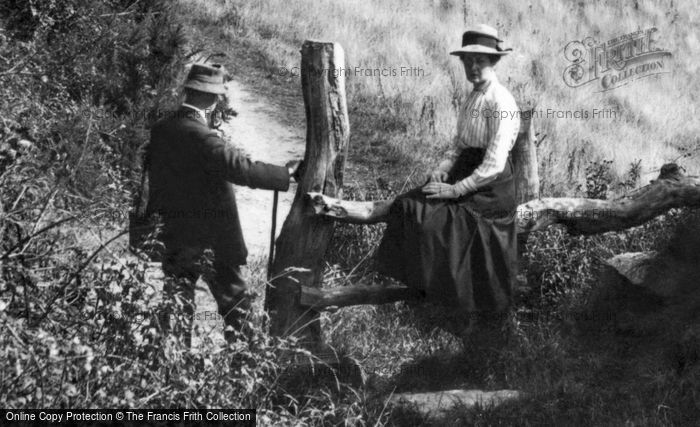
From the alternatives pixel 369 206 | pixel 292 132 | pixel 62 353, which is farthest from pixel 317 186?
pixel 292 132

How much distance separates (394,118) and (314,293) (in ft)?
19.9

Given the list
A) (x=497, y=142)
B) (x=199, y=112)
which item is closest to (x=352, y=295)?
(x=497, y=142)

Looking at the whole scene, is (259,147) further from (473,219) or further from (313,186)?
(473,219)

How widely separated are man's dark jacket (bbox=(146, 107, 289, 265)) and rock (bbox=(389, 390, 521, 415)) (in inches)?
53.8

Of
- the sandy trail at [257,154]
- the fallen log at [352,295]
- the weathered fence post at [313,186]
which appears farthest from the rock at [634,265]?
the sandy trail at [257,154]

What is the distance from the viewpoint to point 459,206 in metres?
5.26

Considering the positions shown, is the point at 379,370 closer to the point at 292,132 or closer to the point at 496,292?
the point at 496,292

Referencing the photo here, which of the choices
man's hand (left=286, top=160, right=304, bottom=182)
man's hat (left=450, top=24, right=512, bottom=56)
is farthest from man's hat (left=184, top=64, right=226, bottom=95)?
man's hat (left=450, top=24, right=512, bottom=56)

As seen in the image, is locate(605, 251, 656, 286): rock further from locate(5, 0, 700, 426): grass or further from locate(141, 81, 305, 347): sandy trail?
locate(141, 81, 305, 347): sandy trail

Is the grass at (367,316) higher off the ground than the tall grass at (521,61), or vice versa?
the tall grass at (521,61)

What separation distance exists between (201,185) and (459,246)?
160cm

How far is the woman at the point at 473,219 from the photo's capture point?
5.18 metres

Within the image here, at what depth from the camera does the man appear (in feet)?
17.0

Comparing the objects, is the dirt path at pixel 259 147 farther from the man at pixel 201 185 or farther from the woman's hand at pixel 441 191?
the woman's hand at pixel 441 191
